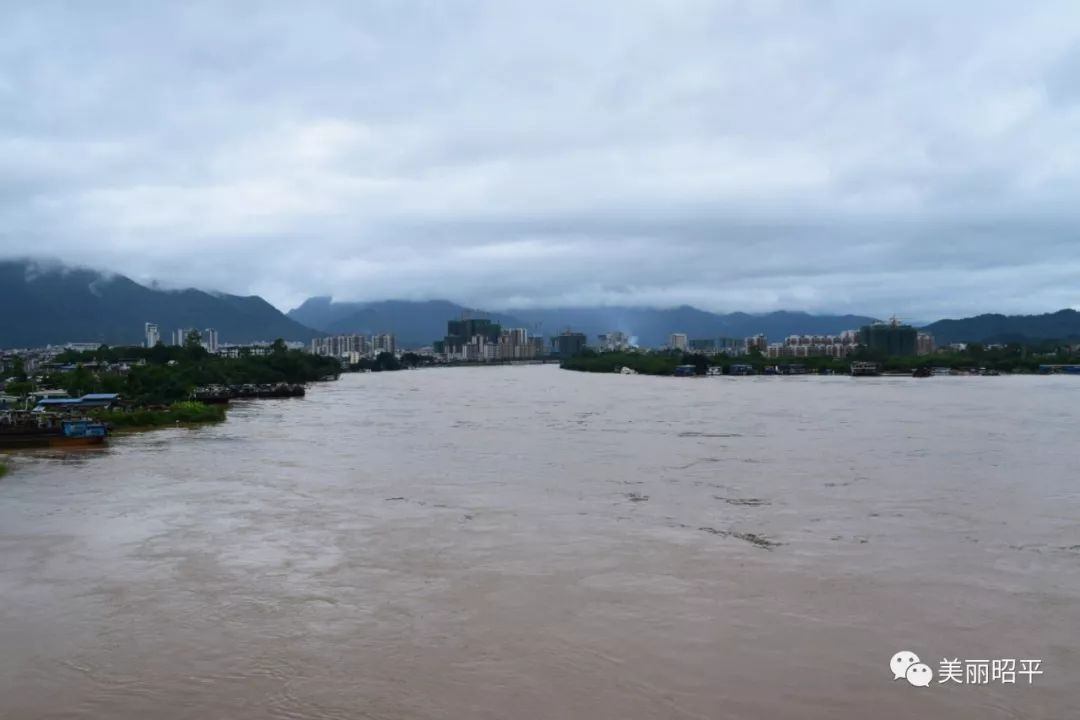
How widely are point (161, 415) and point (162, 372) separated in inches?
316

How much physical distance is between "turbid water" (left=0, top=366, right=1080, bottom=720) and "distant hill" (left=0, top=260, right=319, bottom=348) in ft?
381

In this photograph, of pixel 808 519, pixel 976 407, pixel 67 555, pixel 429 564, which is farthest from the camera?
pixel 976 407

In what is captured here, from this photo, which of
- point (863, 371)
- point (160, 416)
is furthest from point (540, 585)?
point (863, 371)

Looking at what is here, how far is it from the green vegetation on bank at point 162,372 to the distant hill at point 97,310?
232ft

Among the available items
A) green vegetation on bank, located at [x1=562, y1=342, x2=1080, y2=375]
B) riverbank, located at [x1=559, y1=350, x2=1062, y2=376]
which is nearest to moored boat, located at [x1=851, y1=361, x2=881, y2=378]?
riverbank, located at [x1=559, y1=350, x2=1062, y2=376]

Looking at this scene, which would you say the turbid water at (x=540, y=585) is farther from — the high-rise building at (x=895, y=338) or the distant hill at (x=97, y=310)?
the distant hill at (x=97, y=310)

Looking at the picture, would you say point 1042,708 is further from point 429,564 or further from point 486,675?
point 429,564

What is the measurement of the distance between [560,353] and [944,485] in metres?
142

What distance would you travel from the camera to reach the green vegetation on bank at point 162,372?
2933cm

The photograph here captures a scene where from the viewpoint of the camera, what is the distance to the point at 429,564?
331 inches

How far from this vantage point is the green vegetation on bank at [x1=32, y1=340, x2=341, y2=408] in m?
29.3

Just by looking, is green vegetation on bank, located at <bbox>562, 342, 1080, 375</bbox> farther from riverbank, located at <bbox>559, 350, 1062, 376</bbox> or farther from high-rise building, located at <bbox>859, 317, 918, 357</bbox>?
high-rise building, located at <bbox>859, 317, 918, 357</bbox>

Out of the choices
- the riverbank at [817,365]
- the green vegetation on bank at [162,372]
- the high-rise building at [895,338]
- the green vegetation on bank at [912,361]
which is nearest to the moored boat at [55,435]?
the green vegetation on bank at [162,372]

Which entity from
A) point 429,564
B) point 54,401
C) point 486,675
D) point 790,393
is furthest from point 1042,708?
point 790,393
